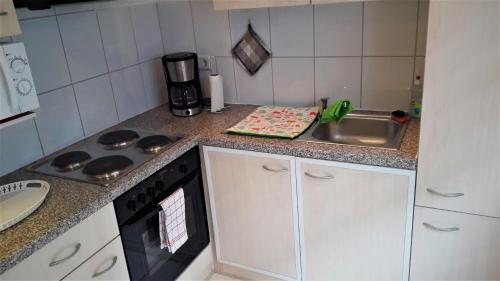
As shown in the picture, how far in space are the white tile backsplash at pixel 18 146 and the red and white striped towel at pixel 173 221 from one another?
2.08ft

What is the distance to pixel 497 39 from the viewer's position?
3.97 ft

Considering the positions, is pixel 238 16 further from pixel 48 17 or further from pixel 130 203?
pixel 130 203

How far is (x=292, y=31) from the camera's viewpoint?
2076 mm

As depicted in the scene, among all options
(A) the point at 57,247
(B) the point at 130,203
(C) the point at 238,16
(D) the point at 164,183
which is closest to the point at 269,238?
(D) the point at 164,183

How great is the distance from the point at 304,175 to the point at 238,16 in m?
0.99

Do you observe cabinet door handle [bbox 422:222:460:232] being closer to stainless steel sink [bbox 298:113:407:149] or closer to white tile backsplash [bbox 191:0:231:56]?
stainless steel sink [bbox 298:113:407:149]

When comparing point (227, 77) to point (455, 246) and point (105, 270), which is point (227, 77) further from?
point (455, 246)

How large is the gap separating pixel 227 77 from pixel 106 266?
4.15 ft

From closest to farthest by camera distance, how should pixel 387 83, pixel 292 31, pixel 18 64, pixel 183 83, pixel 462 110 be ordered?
pixel 462 110, pixel 18 64, pixel 387 83, pixel 292 31, pixel 183 83

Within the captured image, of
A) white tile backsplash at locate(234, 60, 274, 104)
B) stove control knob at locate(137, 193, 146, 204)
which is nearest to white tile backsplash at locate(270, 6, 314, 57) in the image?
white tile backsplash at locate(234, 60, 274, 104)

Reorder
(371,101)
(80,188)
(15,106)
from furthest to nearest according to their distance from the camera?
(371,101) < (80,188) < (15,106)

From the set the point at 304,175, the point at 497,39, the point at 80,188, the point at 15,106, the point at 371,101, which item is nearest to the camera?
the point at 497,39

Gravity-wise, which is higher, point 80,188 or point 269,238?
point 80,188

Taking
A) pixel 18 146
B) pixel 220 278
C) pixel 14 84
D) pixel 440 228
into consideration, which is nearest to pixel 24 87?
pixel 14 84
